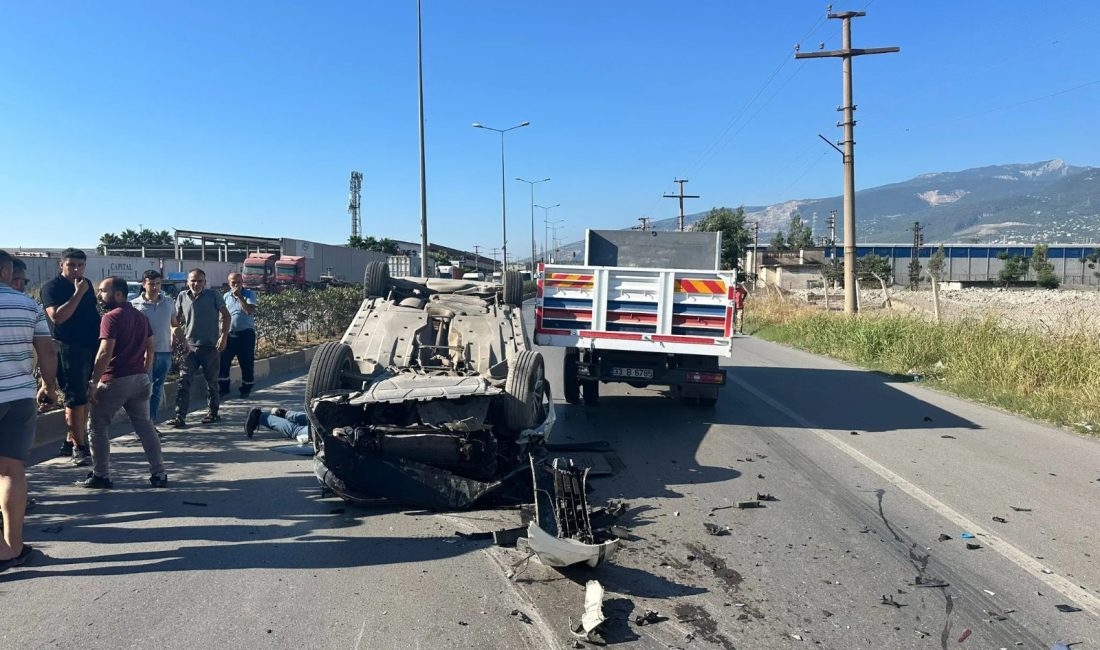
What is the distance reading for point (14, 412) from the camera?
4363 millimetres

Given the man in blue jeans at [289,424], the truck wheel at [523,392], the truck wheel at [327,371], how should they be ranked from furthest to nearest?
1. the man in blue jeans at [289,424]
2. the truck wheel at [327,371]
3. the truck wheel at [523,392]

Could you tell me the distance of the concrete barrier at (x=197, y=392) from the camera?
7605 millimetres

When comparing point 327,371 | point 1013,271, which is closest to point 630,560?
point 327,371

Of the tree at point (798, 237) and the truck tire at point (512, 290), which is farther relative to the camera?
the tree at point (798, 237)

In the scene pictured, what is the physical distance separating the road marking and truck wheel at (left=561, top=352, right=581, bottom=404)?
3.17 metres

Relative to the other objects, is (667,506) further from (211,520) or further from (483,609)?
(211,520)

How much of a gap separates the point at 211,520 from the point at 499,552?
2.14m

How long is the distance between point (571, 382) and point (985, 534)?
5.87 meters

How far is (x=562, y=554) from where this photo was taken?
4230 millimetres

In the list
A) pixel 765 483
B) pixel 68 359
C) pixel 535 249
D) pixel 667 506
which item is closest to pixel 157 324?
pixel 68 359

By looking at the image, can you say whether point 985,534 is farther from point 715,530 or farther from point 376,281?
point 376,281

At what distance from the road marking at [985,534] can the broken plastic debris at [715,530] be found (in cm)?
172

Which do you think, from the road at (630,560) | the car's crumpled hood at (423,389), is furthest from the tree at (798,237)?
the car's crumpled hood at (423,389)

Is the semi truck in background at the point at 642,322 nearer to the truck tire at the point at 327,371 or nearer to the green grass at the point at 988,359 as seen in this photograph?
the truck tire at the point at 327,371
